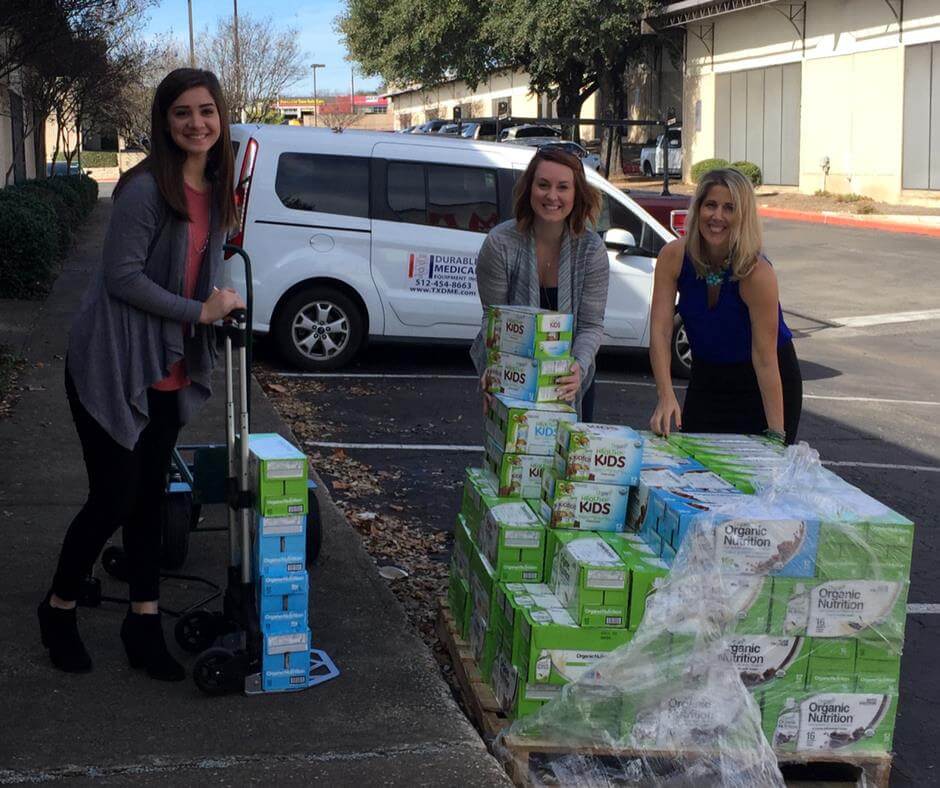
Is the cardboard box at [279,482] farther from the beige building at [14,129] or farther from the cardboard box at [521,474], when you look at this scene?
the beige building at [14,129]

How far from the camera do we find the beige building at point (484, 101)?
5462 cm

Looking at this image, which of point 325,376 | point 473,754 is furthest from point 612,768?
point 325,376

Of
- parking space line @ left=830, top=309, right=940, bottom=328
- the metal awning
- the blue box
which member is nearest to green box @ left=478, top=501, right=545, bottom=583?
the blue box

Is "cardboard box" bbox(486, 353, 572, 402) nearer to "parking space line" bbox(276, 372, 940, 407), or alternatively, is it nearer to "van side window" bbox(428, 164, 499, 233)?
"parking space line" bbox(276, 372, 940, 407)

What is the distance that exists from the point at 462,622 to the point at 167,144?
2.00 meters

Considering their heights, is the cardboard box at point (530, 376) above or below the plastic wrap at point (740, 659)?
above

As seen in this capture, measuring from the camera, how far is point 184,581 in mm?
5383

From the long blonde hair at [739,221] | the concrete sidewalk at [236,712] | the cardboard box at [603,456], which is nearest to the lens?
the concrete sidewalk at [236,712]

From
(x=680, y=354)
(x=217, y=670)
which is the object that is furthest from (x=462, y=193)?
(x=217, y=670)

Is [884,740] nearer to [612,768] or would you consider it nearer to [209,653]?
[612,768]

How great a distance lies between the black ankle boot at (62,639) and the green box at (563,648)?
160 cm

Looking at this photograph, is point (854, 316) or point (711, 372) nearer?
point (711, 372)

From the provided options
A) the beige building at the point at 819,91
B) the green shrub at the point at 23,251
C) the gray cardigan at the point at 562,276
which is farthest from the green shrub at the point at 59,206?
the beige building at the point at 819,91

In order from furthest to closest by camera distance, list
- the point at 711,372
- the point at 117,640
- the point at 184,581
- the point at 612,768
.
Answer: the point at 184,581
the point at 711,372
the point at 117,640
the point at 612,768
